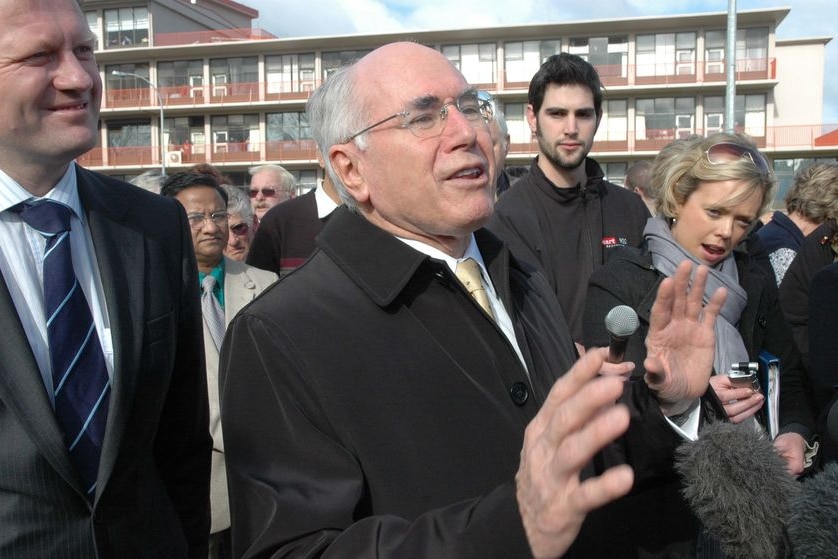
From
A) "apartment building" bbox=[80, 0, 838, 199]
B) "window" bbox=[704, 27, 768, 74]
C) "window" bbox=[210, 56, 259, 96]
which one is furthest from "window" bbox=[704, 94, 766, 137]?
"window" bbox=[210, 56, 259, 96]

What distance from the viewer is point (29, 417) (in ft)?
5.88

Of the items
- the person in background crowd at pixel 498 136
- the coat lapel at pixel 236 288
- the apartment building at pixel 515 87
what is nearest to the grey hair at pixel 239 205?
the coat lapel at pixel 236 288

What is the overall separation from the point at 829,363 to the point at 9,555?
2739mm

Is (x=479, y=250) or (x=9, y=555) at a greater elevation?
(x=479, y=250)

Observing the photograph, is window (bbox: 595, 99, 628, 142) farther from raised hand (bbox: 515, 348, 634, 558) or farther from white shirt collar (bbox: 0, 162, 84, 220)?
raised hand (bbox: 515, 348, 634, 558)

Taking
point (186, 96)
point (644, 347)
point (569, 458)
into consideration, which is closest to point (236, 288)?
point (644, 347)

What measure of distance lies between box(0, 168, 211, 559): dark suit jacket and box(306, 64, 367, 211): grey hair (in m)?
0.53

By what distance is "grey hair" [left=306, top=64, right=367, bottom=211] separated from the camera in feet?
6.95

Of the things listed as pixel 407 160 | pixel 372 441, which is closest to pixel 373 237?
pixel 407 160

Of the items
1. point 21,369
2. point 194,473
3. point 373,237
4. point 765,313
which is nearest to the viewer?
point 21,369

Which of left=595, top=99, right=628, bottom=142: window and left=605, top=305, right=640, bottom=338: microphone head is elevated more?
left=595, top=99, right=628, bottom=142: window

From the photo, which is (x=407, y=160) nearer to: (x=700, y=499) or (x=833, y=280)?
(x=700, y=499)

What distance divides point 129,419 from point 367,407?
2.27ft

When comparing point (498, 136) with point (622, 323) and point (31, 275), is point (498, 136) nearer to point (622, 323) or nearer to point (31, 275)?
point (622, 323)
